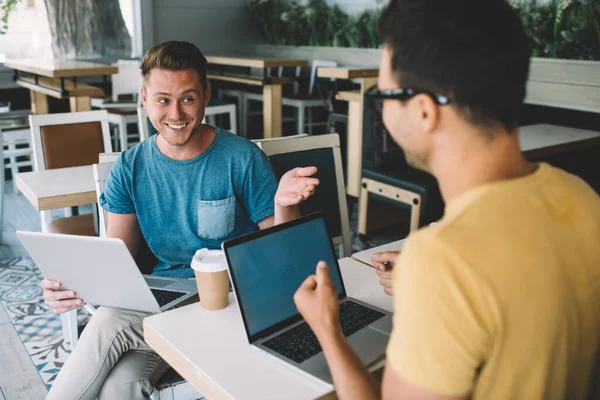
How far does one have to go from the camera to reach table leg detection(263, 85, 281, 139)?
5135 mm

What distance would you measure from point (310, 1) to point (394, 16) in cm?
634

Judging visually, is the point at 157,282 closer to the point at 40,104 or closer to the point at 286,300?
the point at 286,300

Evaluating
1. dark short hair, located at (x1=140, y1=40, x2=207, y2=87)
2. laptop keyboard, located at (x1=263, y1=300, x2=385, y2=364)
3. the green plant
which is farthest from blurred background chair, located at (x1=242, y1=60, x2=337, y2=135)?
laptop keyboard, located at (x1=263, y1=300, x2=385, y2=364)

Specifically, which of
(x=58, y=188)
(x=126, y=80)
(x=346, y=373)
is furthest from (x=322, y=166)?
(x=126, y=80)

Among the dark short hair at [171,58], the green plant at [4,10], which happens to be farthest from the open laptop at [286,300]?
the green plant at [4,10]

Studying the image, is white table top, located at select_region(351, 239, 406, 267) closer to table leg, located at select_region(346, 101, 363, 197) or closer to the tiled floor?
the tiled floor

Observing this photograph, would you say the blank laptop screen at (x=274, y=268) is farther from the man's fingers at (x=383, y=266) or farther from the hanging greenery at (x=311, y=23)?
the hanging greenery at (x=311, y=23)

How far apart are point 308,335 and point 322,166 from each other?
1.13 m

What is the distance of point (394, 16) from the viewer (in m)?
0.85

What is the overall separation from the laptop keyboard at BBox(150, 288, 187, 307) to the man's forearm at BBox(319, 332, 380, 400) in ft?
2.04

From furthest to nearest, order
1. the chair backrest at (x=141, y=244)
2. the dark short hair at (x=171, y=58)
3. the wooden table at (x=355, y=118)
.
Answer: the wooden table at (x=355, y=118), the chair backrest at (x=141, y=244), the dark short hair at (x=171, y=58)

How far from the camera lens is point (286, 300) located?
4.15 ft

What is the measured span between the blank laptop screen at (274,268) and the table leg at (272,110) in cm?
387

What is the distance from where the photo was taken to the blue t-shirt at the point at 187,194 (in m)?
1.78
